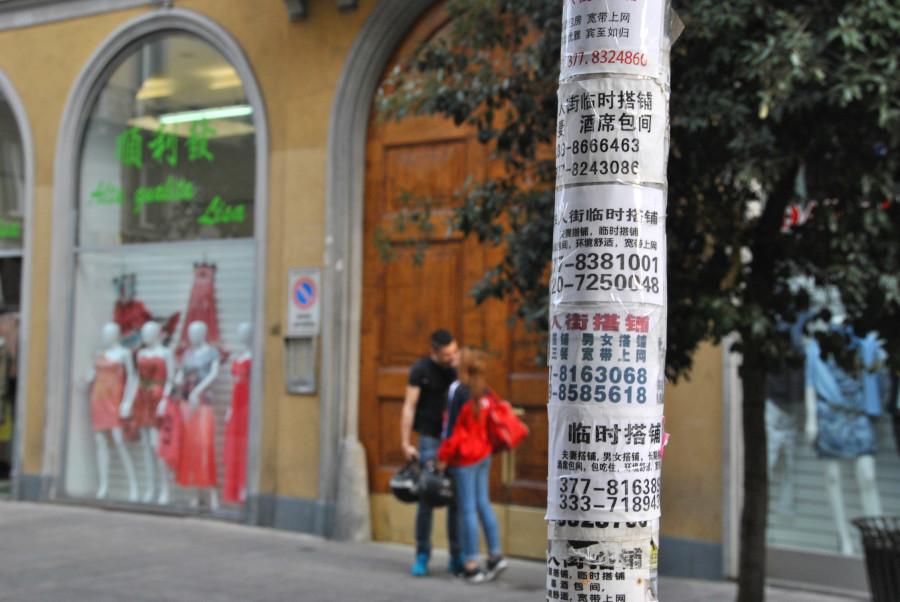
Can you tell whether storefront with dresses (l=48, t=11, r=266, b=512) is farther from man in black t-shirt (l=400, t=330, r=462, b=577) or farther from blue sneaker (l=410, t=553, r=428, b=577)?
blue sneaker (l=410, t=553, r=428, b=577)

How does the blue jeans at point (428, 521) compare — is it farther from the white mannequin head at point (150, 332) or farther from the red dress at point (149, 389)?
the white mannequin head at point (150, 332)

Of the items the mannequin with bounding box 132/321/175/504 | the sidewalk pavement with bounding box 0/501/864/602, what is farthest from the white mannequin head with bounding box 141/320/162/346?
the sidewalk pavement with bounding box 0/501/864/602

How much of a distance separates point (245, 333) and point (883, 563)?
250 inches

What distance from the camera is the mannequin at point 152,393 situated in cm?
1055

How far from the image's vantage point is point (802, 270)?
5.59 meters

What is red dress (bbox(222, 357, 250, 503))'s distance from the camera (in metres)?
9.95

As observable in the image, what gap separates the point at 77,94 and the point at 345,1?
3598mm

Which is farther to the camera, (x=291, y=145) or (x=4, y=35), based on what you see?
(x=4, y=35)

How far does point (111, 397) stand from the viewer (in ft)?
36.0

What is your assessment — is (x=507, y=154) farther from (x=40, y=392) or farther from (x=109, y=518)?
(x=40, y=392)

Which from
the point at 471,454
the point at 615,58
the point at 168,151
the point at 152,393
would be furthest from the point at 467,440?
the point at 168,151

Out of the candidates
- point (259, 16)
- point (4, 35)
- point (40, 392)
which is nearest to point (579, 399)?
point (259, 16)

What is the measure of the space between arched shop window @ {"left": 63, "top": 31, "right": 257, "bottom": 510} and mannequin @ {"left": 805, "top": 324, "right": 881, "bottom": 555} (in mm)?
5274

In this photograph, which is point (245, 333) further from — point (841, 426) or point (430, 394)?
point (841, 426)
